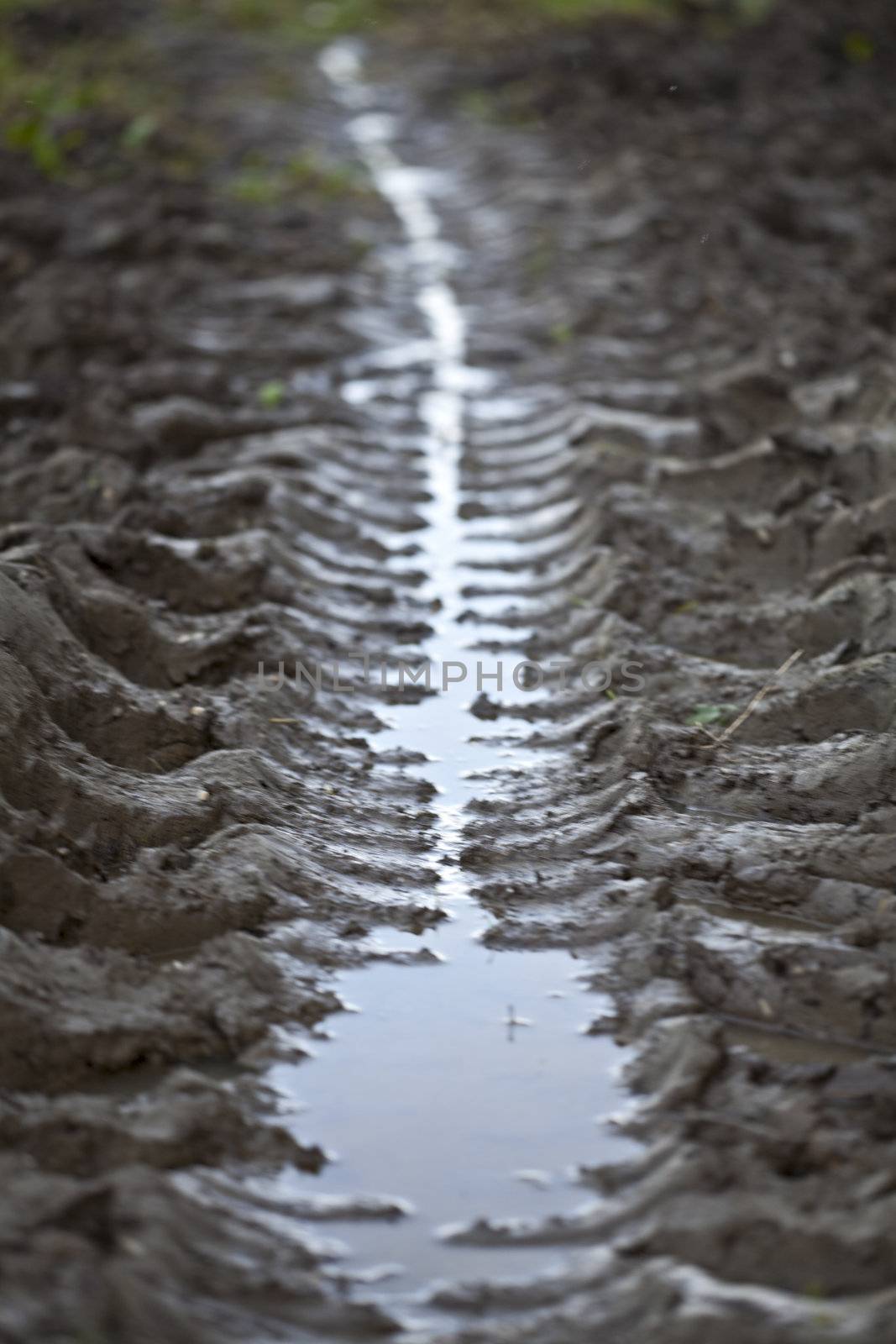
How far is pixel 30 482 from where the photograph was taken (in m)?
6.89

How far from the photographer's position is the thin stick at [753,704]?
4.96 m

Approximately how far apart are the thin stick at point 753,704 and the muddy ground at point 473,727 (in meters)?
0.02

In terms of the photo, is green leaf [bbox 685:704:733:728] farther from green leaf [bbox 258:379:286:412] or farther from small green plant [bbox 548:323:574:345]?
small green plant [bbox 548:323:574:345]

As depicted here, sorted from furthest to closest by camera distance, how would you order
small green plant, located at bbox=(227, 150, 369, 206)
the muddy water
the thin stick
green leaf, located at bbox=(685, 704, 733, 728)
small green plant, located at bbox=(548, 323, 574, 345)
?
small green plant, located at bbox=(227, 150, 369, 206), small green plant, located at bbox=(548, 323, 574, 345), green leaf, located at bbox=(685, 704, 733, 728), the thin stick, the muddy water

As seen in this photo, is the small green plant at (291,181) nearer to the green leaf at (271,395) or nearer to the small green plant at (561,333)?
the small green plant at (561,333)

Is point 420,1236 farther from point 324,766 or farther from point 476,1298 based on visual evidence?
point 324,766

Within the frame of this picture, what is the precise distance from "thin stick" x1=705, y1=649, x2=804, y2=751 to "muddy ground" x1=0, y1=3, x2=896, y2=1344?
21 millimetres

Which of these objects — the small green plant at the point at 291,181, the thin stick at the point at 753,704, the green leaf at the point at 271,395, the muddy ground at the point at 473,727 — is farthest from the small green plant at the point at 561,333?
the thin stick at the point at 753,704

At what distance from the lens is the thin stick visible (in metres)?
4.96

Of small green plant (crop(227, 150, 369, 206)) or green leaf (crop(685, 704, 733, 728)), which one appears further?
small green plant (crop(227, 150, 369, 206))

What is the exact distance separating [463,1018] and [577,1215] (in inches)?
31.7

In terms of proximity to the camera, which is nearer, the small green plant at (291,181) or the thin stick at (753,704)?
the thin stick at (753,704)

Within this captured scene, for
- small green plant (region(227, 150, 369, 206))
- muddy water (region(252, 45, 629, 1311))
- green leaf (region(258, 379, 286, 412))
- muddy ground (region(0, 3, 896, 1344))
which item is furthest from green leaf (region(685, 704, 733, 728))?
small green plant (region(227, 150, 369, 206))

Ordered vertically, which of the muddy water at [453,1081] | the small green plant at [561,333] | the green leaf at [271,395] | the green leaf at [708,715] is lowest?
the muddy water at [453,1081]
